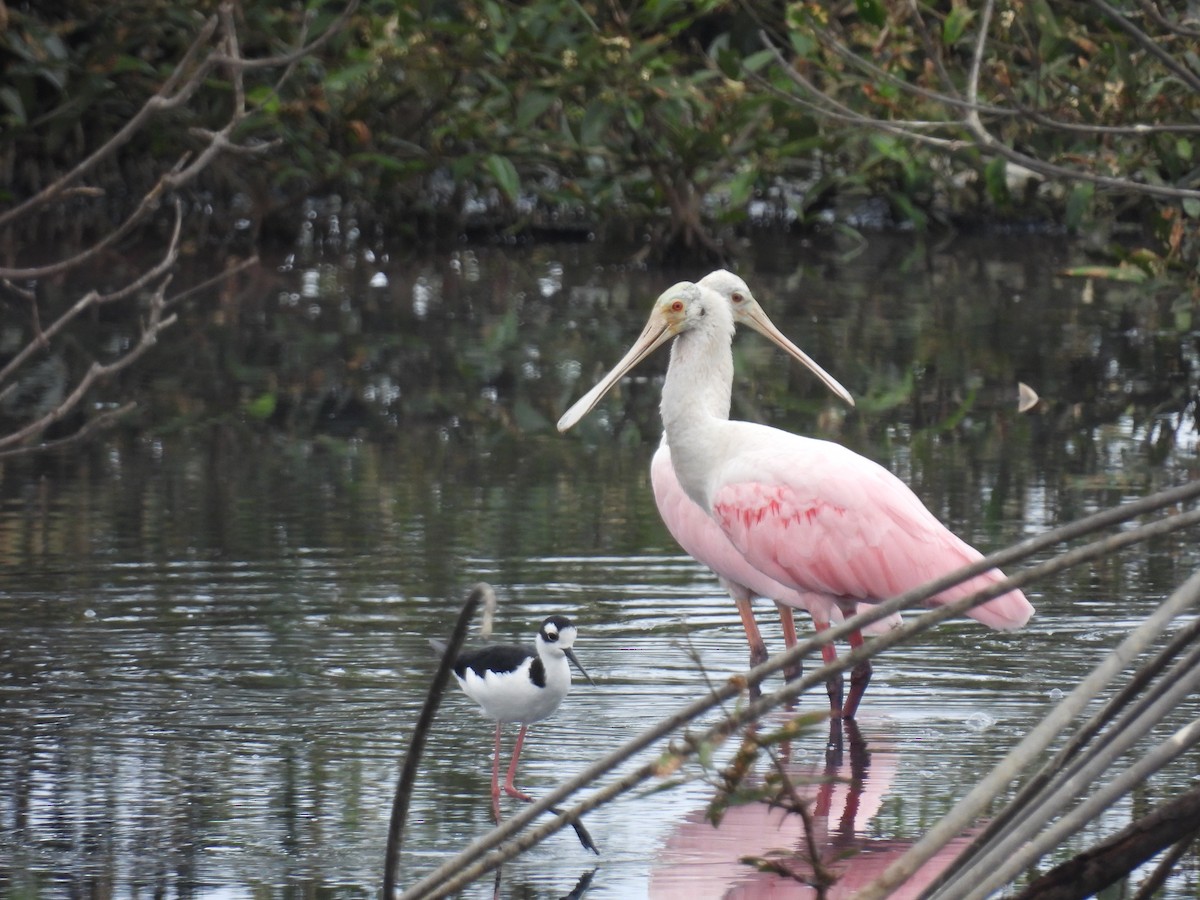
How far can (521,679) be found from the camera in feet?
15.8

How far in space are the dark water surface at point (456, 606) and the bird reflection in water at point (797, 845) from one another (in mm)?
13

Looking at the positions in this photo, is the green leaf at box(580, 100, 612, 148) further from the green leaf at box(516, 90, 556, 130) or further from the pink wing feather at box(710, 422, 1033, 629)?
the pink wing feather at box(710, 422, 1033, 629)

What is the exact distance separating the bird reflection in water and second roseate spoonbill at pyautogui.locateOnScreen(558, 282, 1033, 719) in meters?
0.41

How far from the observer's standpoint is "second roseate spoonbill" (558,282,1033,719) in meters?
5.73

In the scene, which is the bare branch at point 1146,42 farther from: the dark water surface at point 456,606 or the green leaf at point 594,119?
the green leaf at point 594,119

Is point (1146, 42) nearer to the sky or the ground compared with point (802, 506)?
nearer to the sky

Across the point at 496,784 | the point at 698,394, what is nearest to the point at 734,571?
the point at 698,394

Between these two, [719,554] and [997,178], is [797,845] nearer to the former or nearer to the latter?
[719,554]

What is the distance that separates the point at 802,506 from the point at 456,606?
52.2 inches

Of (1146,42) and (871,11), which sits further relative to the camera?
(871,11)

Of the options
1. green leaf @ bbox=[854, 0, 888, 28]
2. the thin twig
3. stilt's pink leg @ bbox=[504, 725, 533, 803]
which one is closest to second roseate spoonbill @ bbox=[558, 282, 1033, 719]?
stilt's pink leg @ bbox=[504, 725, 533, 803]

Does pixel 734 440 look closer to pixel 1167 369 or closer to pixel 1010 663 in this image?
pixel 1010 663

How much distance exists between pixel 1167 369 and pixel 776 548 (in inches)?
286

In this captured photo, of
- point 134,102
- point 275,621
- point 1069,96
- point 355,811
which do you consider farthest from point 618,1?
point 355,811
